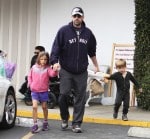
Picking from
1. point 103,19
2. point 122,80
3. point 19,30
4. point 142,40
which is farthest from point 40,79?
point 19,30

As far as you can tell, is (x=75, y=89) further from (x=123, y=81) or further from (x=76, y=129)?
(x=123, y=81)

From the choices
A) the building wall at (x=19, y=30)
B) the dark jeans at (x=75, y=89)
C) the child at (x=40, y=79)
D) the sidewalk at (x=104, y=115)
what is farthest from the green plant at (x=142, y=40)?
the child at (x=40, y=79)

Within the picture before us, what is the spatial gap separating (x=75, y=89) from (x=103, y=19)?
15.5ft

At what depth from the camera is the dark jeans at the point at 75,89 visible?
9.45 m

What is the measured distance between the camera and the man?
9.40 m

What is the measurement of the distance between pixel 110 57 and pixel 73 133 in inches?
189

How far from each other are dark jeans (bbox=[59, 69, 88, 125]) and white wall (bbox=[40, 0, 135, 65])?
14.4 ft

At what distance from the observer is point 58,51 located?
369 inches

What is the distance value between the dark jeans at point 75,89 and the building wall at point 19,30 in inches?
209

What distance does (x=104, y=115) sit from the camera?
461 inches

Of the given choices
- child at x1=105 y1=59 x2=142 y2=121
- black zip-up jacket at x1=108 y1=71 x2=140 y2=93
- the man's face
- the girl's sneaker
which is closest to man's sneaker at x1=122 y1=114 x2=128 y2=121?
child at x1=105 y1=59 x2=142 y2=121

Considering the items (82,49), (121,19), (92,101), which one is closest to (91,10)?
(121,19)

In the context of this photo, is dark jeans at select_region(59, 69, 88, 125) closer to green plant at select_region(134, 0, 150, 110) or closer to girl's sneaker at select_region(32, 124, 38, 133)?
girl's sneaker at select_region(32, 124, 38, 133)

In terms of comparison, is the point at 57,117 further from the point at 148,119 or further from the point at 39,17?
the point at 39,17
